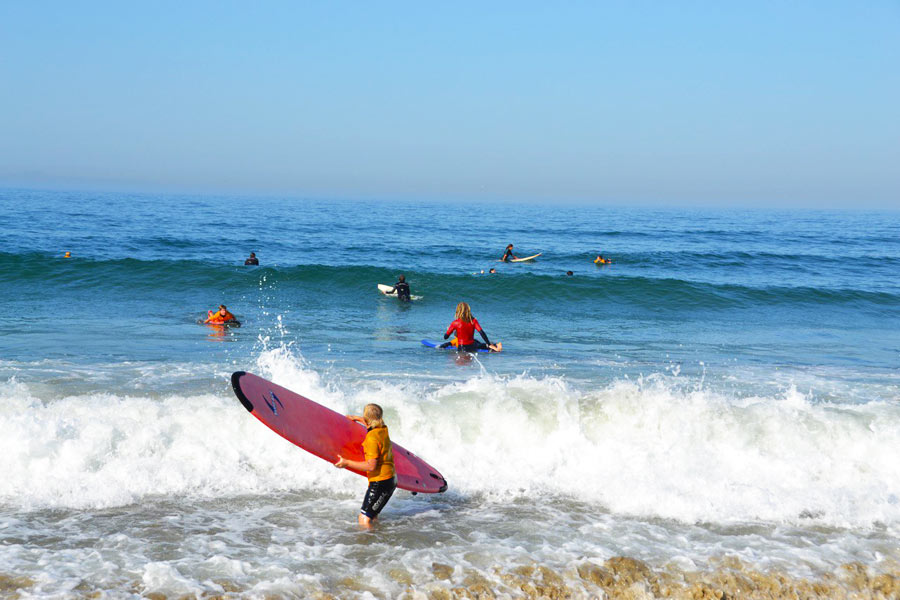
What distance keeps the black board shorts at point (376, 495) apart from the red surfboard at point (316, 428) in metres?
0.21

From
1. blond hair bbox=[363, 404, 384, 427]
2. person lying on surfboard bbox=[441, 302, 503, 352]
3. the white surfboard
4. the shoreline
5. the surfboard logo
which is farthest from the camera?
the white surfboard

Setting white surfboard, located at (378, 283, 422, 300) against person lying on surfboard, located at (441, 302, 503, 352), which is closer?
person lying on surfboard, located at (441, 302, 503, 352)

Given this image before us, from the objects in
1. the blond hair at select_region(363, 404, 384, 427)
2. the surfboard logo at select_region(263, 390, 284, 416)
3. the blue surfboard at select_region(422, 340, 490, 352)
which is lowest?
the blue surfboard at select_region(422, 340, 490, 352)

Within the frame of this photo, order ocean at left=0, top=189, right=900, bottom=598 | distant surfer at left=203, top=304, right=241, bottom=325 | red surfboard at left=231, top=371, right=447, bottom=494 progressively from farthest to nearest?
distant surfer at left=203, top=304, right=241, bottom=325 → red surfboard at left=231, top=371, right=447, bottom=494 → ocean at left=0, top=189, right=900, bottom=598

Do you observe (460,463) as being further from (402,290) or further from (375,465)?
(402,290)

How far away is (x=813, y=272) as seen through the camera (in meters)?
33.6

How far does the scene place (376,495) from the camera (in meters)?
6.69

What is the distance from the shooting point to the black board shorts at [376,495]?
6672 mm

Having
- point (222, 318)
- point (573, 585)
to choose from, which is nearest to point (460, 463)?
point (573, 585)

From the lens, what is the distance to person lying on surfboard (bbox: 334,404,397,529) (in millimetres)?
6512

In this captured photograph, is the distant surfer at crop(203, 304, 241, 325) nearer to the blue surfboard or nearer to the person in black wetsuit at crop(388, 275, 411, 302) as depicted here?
the blue surfboard

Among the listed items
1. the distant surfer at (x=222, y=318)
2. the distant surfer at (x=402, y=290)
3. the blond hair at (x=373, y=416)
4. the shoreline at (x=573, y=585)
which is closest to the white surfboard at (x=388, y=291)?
the distant surfer at (x=402, y=290)

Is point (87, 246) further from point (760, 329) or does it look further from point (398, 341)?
point (760, 329)

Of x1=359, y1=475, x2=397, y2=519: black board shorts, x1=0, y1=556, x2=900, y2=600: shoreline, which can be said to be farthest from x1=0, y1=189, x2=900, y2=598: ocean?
x1=359, y1=475, x2=397, y2=519: black board shorts
